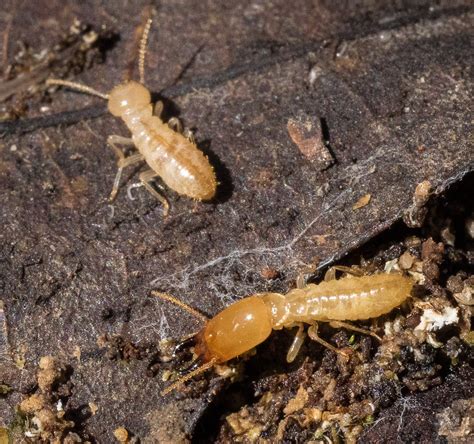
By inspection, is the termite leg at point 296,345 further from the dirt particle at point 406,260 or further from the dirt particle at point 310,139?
the dirt particle at point 310,139

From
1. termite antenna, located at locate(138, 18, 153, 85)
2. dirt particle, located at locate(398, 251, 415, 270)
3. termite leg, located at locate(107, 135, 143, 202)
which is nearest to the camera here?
dirt particle, located at locate(398, 251, 415, 270)

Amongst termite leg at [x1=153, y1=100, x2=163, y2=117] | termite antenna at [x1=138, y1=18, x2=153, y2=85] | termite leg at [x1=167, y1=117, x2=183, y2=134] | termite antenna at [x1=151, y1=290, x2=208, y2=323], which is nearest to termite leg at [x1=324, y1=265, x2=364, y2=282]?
termite antenna at [x1=151, y1=290, x2=208, y2=323]

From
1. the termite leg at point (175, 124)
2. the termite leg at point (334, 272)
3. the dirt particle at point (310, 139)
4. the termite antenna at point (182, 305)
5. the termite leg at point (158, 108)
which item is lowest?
the termite leg at point (334, 272)

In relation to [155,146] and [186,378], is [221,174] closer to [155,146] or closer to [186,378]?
[155,146]

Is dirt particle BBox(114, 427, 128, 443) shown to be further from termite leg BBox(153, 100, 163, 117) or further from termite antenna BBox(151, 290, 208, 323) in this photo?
termite leg BBox(153, 100, 163, 117)

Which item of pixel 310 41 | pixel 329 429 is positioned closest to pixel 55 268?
pixel 329 429

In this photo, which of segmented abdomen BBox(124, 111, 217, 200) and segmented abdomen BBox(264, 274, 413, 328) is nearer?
segmented abdomen BBox(264, 274, 413, 328)

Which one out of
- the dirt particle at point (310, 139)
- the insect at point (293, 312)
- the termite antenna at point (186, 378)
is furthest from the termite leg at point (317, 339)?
the dirt particle at point (310, 139)

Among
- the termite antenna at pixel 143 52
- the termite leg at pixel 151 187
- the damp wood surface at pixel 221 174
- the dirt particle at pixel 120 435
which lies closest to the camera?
the dirt particle at pixel 120 435

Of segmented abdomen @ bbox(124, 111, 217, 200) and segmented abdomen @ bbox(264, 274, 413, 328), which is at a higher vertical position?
segmented abdomen @ bbox(124, 111, 217, 200)
